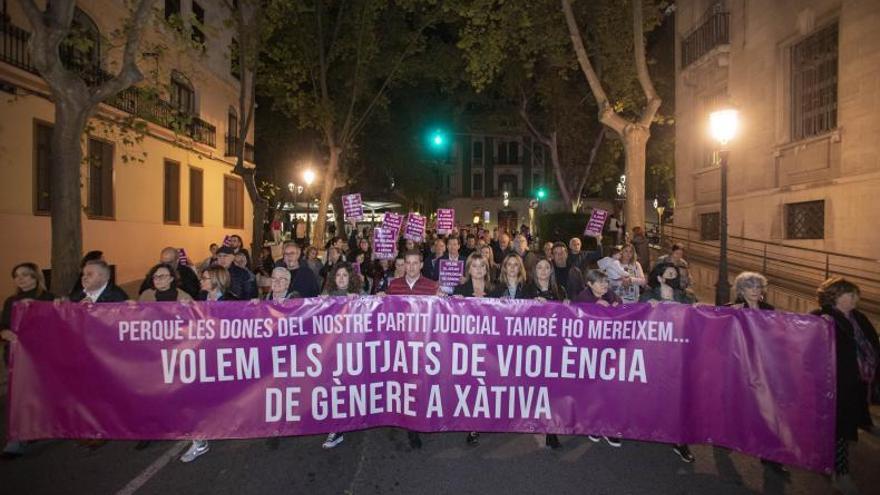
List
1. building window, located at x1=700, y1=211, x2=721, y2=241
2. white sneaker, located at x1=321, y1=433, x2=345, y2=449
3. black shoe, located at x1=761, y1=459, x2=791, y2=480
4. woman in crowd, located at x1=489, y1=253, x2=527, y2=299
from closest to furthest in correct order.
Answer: black shoe, located at x1=761, y1=459, x2=791, y2=480 → white sneaker, located at x1=321, y1=433, x2=345, y2=449 → woman in crowd, located at x1=489, y1=253, x2=527, y2=299 → building window, located at x1=700, y1=211, x2=721, y2=241

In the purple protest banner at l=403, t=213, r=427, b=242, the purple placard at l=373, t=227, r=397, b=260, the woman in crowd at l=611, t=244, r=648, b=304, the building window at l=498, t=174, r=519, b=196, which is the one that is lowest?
the woman in crowd at l=611, t=244, r=648, b=304

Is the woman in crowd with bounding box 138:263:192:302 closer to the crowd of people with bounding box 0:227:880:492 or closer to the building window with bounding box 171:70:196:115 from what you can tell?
the crowd of people with bounding box 0:227:880:492

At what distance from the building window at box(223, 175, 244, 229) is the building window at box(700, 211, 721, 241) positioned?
787 inches

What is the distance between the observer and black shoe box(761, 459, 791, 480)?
4335 mm

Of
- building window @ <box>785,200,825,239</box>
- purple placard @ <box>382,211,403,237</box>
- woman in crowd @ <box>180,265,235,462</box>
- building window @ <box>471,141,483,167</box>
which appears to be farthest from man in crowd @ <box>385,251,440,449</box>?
building window @ <box>471,141,483,167</box>

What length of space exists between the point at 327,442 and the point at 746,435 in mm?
3617

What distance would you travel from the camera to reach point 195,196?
2156 cm

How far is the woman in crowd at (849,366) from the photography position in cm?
413

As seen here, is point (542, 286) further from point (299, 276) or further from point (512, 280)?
point (299, 276)

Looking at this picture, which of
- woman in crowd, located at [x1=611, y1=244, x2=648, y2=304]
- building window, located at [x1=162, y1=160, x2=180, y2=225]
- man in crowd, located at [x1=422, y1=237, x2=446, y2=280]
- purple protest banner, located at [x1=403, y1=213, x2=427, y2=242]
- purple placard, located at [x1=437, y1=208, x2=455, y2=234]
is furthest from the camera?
building window, located at [x1=162, y1=160, x2=180, y2=225]

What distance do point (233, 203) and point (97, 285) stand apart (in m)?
21.8

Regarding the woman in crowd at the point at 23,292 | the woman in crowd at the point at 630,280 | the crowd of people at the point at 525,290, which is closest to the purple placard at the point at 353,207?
the crowd of people at the point at 525,290

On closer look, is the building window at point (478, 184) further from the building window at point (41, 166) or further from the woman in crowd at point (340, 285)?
the woman in crowd at point (340, 285)

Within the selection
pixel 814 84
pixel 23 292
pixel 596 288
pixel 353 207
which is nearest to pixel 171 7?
pixel 353 207
